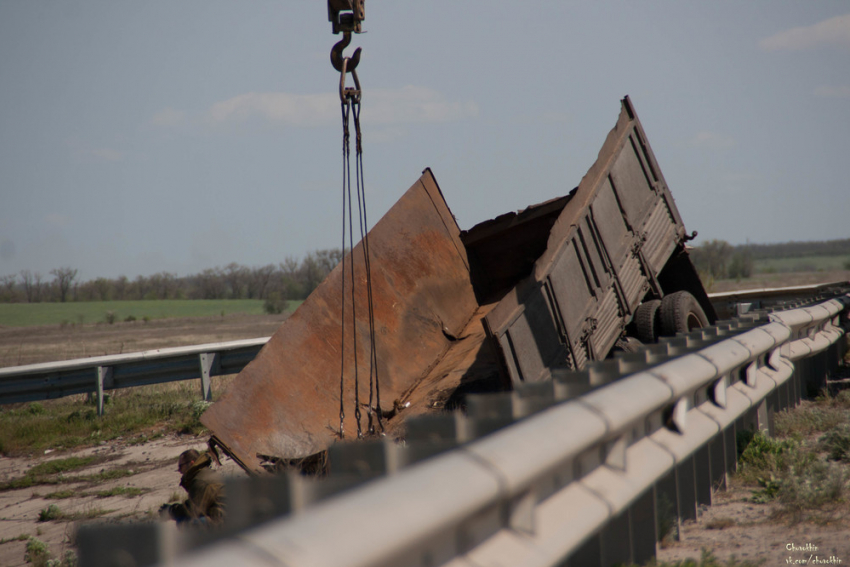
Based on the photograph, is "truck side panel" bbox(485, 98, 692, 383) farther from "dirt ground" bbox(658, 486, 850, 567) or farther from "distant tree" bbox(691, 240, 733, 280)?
"distant tree" bbox(691, 240, 733, 280)

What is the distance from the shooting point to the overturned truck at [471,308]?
6.03 metres

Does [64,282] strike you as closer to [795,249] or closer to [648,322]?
[648,322]

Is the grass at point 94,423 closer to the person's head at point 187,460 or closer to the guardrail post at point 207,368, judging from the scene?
the guardrail post at point 207,368

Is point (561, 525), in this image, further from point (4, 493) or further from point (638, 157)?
point (4, 493)

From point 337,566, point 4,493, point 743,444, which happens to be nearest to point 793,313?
point 743,444

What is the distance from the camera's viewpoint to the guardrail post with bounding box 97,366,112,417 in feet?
33.3

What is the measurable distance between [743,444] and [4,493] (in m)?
6.96

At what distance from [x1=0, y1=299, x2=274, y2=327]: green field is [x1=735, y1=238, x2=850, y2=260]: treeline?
87593 mm

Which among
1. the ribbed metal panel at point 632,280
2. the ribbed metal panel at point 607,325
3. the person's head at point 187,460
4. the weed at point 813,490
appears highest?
the ribbed metal panel at point 632,280

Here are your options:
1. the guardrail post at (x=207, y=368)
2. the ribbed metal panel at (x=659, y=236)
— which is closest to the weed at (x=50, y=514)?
the guardrail post at (x=207, y=368)

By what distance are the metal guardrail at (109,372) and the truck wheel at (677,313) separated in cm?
591

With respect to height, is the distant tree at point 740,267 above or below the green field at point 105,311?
above

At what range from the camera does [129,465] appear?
7.79 meters

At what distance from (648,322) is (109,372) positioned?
7.59 metres
